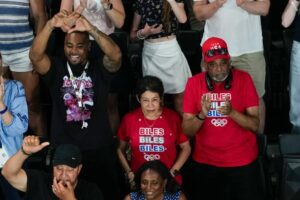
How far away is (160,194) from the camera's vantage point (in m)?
4.31

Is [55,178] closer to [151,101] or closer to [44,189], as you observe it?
[44,189]

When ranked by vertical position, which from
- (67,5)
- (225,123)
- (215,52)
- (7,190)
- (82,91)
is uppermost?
(67,5)

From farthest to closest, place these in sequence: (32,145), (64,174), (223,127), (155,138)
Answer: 1. (155,138)
2. (223,127)
3. (64,174)
4. (32,145)

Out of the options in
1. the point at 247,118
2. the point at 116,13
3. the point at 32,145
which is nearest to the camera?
the point at 32,145

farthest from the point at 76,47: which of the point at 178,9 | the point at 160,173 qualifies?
the point at 160,173

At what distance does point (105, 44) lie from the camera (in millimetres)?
4414

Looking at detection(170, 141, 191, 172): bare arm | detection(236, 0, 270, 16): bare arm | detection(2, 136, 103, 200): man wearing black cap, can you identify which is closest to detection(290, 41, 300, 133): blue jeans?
detection(236, 0, 270, 16): bare arm

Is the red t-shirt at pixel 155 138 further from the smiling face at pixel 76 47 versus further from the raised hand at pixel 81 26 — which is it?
the raised hand at pixel 81 26

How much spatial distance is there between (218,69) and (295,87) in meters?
0.94

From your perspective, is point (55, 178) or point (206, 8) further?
point (206, 8)

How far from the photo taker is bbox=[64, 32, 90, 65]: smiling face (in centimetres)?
441

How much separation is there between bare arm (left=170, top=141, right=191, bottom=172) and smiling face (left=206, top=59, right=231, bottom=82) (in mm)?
514

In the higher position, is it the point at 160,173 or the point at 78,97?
the point at 78,97

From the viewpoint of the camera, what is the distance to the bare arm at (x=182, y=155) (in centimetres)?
457
